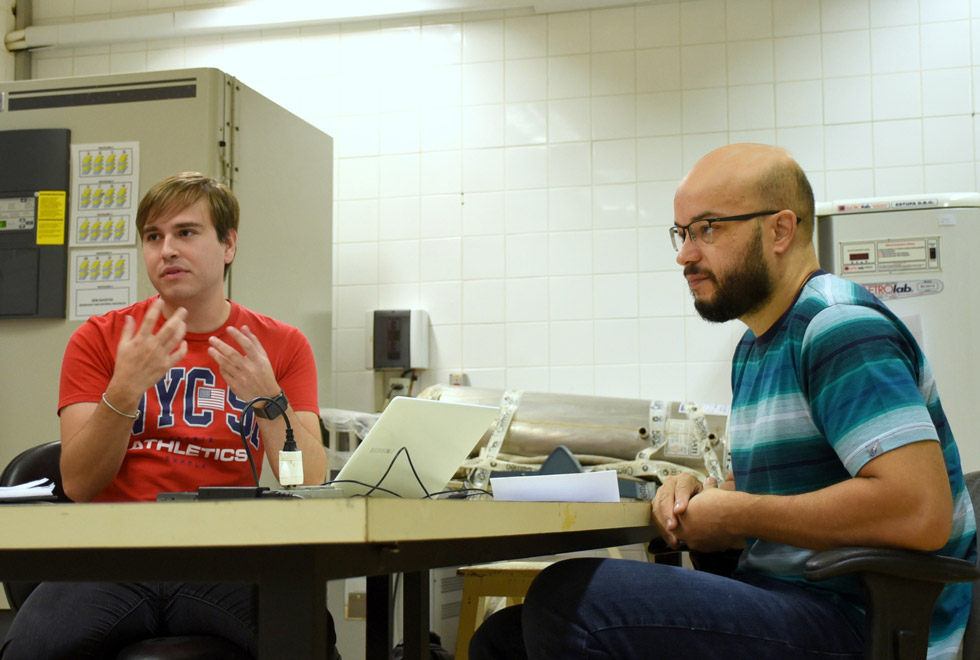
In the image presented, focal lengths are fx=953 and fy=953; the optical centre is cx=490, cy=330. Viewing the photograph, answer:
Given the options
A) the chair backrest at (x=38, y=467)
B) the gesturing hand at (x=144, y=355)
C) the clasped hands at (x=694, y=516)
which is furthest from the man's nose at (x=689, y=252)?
the chair backrest at (x=38, y=467)

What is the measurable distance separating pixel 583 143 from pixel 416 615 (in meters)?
2.99

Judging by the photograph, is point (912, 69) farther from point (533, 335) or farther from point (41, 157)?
point (41, 157)

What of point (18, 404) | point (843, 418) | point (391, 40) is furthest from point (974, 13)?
point (18, 404)

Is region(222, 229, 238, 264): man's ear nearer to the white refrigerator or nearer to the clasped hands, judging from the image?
the clasped hands

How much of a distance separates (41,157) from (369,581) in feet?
8.57

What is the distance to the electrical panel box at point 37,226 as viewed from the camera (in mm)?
3273

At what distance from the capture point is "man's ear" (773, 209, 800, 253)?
155cm

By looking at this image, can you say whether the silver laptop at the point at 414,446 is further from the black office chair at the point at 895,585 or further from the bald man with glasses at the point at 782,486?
the black office chair at the point at 895,585

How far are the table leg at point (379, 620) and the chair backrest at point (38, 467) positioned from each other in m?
0.73

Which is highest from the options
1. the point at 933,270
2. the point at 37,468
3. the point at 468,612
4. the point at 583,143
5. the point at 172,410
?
the point at 583,143

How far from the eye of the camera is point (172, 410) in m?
1.77

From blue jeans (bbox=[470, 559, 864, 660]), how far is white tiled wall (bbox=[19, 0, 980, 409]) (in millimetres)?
2627

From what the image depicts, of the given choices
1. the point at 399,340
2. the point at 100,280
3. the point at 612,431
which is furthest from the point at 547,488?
the point at 399,340

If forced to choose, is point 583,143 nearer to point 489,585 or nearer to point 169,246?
point 489,585
